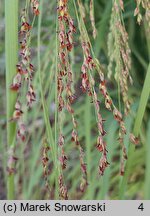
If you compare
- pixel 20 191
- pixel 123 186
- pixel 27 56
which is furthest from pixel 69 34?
pixel 20 191

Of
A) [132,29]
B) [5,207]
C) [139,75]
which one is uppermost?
[132,29]

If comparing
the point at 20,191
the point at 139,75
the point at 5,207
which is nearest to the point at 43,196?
the point at 20,191

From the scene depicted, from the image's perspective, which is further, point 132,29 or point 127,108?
point 132,29

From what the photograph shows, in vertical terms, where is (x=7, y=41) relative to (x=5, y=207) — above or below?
above

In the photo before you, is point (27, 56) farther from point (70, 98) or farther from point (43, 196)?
point (43, 196)

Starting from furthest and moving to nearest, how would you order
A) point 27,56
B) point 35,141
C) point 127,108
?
point 35,141
point 127,108
point 27,56

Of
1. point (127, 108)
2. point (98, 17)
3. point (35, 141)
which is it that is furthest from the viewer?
point (98, 17)

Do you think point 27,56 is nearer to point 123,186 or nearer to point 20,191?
point 123,186

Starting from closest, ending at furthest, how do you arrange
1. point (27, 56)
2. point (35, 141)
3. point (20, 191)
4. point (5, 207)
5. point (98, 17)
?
point (27, 56) → point (5, 207) → point (35, 141) → point (98, 17) → point (20, 191)

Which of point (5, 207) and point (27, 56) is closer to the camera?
point (27, 56)
